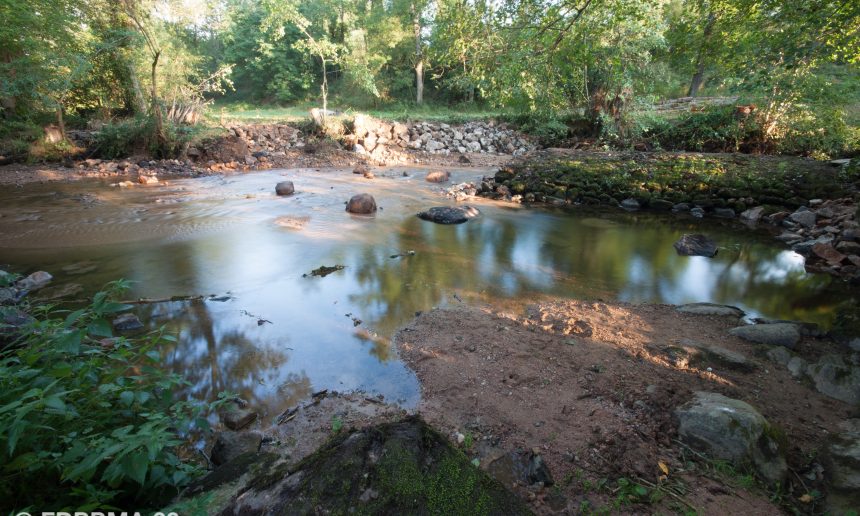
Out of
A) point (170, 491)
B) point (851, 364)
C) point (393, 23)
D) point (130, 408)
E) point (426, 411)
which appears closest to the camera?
point (170, 491)

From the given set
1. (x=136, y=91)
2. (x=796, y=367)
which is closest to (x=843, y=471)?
(x=796, y=367)

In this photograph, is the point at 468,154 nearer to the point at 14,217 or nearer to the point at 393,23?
the point at 393,23

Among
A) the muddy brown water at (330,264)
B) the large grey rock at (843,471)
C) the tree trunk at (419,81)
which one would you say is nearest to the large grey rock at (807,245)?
the muddy brown water at (330,264)

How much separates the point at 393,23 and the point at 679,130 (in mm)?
20278

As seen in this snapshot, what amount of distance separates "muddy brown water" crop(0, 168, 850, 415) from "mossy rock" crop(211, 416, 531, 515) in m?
2.11

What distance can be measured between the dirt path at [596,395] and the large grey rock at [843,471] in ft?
0.50

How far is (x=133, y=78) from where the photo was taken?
18.7m

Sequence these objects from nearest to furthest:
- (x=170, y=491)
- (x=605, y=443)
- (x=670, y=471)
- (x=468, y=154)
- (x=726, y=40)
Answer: (x=170, y=491) < (x=670, y=471) < (x=605, y=443) < (x=726, y=40) < (x=468, y=154)

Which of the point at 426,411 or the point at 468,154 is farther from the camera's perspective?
the point at 468,154

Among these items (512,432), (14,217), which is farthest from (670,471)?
(14,217)

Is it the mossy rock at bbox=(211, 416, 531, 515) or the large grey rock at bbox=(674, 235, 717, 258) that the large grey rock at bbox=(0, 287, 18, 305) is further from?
the large grey rock at bbox=(674, 235, 717, 258)

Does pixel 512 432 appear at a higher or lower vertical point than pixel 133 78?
lower

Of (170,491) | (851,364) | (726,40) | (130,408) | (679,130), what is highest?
(726,40)

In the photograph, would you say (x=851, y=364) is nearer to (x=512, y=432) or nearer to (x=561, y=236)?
(x=512, y=432)
